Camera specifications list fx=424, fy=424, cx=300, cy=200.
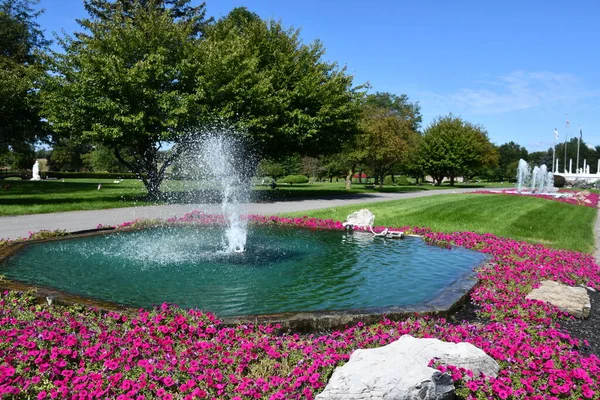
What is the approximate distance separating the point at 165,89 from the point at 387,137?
78.2 ft

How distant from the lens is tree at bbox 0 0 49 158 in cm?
2291

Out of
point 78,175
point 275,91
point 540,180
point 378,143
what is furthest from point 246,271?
point 78,175

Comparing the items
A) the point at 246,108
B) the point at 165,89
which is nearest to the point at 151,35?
the point at 165,89

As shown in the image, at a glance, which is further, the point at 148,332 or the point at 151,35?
the point at 151,35

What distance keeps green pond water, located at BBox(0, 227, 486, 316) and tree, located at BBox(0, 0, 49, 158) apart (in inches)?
641

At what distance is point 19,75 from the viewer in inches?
1014

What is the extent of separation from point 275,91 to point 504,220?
633 inches

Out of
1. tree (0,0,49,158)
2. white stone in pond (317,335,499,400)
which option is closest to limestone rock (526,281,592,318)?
white stone in pond (317,335,499,400)

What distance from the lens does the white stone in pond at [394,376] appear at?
3.28m

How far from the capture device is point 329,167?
215 feet

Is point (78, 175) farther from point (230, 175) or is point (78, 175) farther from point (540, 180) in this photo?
point (540, 180)

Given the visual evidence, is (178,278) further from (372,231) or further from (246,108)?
(246,108)

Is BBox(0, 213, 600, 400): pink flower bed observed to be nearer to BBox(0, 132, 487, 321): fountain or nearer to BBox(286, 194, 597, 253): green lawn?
BBox(0, 132, 487, 321): fountain

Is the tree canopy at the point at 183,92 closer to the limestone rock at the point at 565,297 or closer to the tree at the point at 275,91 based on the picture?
the tree at the point at 275,91
